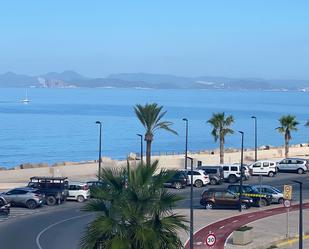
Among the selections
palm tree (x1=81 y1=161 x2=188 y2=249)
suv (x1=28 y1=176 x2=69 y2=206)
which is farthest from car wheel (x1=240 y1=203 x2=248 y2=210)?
palm tree (x1=81 y1=161 x2=188 y2=249)

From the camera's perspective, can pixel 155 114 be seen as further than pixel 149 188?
Yes

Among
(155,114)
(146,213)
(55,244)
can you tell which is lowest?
(55,244)

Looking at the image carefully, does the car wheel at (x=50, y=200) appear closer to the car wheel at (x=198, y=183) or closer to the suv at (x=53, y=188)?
the suv at (x=53, y=188)

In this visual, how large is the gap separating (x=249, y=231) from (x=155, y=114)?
33.5 meters

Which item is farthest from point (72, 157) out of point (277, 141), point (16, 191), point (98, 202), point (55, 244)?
point (98, 202)

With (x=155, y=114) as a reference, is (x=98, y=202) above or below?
below

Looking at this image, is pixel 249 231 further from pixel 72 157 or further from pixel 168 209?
pixel 72 157

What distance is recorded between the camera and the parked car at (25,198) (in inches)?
1700

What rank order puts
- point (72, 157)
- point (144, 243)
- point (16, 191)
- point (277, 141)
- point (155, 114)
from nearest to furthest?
point (144, 243), point (16, 191), point (155, 114), point (72, 157), point (277, 141)

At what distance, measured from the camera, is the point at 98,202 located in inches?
776

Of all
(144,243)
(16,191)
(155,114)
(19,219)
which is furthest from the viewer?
(155,114)

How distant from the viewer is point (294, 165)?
214ft

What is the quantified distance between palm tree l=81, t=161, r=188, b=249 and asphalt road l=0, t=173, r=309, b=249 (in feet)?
36.5

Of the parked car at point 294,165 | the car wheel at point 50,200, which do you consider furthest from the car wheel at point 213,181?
the car wheel at point 50,200
